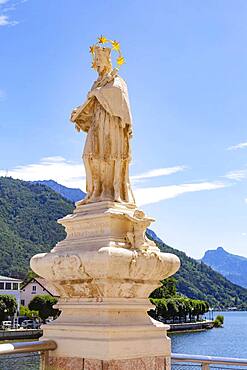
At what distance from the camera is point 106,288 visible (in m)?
5.70

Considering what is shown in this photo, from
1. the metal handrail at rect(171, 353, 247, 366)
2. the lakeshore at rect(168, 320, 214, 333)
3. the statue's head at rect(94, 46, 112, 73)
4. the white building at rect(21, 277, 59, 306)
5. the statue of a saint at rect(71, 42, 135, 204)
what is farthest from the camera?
the lakeshore at rect(168, 320, 214, 333)

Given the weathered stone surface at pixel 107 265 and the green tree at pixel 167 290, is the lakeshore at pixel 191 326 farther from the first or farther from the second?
the weathered stone surface at pixel 107 265

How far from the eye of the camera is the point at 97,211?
6094mm

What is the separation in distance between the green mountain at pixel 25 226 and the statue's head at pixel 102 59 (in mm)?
121632

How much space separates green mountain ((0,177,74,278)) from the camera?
442ft

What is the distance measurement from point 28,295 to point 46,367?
74.0 metres

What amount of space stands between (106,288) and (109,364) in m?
0.71

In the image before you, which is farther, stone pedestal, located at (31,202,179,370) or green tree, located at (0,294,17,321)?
green tree, located at (0,294,17,321)

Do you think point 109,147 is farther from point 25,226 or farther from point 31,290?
point 25,226

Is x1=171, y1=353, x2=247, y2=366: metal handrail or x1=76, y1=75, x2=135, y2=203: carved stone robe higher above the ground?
x1=76, y1=75, x2=135, y2=203: carved stone robe

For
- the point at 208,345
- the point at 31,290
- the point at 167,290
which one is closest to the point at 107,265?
the point at 208,345

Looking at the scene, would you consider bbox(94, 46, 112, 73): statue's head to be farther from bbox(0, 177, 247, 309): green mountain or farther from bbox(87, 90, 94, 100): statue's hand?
bbox(0, 177, 247, 309): green mountain

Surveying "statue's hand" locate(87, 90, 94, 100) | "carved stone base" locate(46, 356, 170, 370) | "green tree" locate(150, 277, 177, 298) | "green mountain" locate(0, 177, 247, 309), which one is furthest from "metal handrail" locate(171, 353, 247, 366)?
"green mountain" locate(0, 177, 247, 309)

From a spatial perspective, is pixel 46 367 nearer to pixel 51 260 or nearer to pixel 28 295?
pixel 51 260
